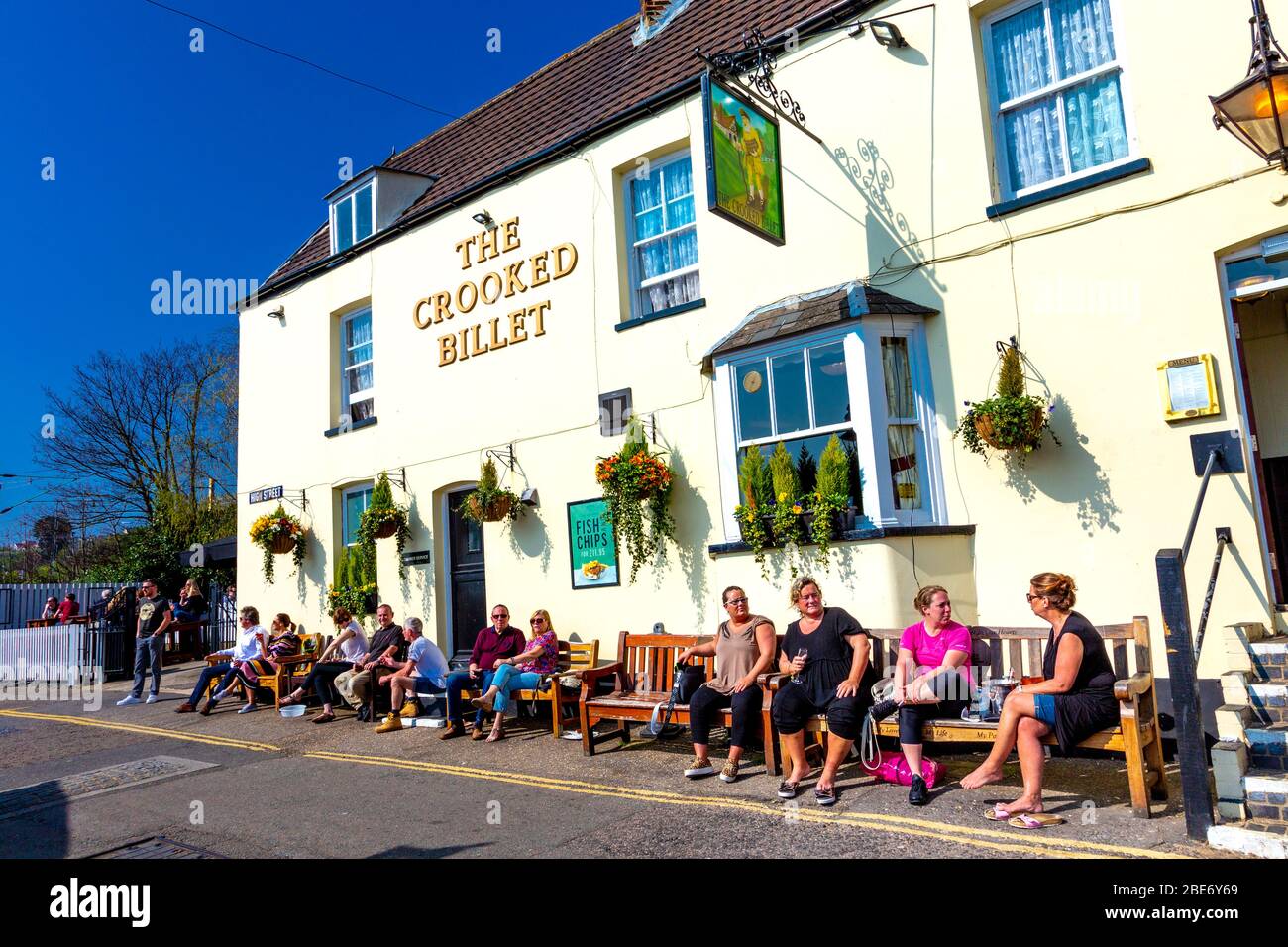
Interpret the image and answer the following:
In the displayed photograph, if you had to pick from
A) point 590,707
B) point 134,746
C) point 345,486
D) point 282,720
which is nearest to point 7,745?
point 134,746

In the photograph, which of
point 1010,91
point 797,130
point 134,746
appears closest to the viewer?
point 1010,91

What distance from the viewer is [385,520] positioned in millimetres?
12078

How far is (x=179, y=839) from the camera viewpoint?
595cm

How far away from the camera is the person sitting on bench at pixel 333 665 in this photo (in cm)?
1080

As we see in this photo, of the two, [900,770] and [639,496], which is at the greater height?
[639,496]

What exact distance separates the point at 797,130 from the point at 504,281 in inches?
170

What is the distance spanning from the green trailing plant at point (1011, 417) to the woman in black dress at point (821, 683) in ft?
6.05

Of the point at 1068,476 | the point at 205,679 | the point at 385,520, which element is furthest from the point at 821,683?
the point at 205,679

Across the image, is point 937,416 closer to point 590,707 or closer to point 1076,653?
point 1076,653

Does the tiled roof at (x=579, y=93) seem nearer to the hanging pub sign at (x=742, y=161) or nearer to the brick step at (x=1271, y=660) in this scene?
the hanging pub sign at (x=742, y=161)

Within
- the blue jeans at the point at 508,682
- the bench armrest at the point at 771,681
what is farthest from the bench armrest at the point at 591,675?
the bench armrest at the point at 771,681

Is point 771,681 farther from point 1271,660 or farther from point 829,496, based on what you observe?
point 1271,660

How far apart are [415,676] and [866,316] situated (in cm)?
621

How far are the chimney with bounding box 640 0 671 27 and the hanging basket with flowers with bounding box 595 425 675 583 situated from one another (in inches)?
239
